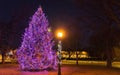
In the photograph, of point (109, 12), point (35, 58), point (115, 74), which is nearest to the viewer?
point (109, 12)

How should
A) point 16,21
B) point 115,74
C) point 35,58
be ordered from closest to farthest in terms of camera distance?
1. point 115,74
2. point 35,58
3. point 16,21

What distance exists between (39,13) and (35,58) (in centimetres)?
471

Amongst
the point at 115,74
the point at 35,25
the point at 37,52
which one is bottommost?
the point at 115,74

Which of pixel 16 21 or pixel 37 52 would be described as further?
pixel 16 21

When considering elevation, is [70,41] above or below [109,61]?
above

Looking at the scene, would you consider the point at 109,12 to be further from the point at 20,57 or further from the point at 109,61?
the point at 109,61

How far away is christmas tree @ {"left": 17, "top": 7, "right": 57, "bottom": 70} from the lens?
119 ft

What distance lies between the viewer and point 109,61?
5091cm

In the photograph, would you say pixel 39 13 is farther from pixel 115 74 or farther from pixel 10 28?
pixel 10 28

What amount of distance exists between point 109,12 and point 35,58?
1619 centimetres

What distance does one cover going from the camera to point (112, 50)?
53.3 m

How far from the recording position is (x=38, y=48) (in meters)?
36.6

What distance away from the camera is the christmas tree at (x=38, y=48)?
119 feet

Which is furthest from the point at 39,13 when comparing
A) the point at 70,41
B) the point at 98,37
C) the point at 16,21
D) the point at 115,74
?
the point at 70,41
